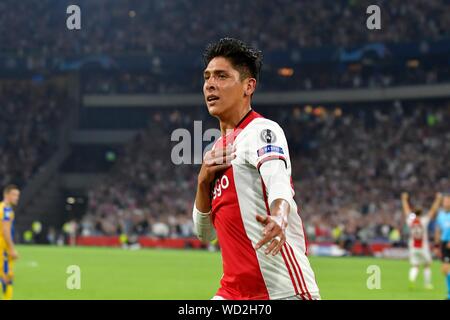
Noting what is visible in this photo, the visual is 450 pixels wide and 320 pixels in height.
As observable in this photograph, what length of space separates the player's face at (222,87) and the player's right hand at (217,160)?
272 millimetres

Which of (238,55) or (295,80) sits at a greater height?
(295,80)

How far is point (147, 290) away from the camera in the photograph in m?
19.2

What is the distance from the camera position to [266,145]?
14.9 ft

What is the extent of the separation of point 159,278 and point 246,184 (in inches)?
731

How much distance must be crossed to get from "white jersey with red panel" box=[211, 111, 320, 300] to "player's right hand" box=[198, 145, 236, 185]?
36 millimetres

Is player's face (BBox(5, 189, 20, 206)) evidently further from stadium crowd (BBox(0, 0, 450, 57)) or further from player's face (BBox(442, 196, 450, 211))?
stadium crowd (BBox(0, 0, 450, 57))

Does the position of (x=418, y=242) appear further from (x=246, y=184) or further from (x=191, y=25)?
(x=191, y=25)

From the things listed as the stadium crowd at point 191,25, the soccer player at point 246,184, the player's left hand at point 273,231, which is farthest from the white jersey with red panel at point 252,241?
the stadium crowd at point 191,25

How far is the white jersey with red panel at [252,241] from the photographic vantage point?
186 inches

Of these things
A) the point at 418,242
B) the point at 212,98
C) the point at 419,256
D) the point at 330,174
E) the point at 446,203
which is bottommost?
the point at 419,256

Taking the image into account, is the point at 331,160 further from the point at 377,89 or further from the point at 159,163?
the point at 159,163

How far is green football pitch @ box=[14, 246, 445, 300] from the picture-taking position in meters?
18.4

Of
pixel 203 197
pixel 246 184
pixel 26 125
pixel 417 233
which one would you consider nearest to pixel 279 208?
pixel 246 184
